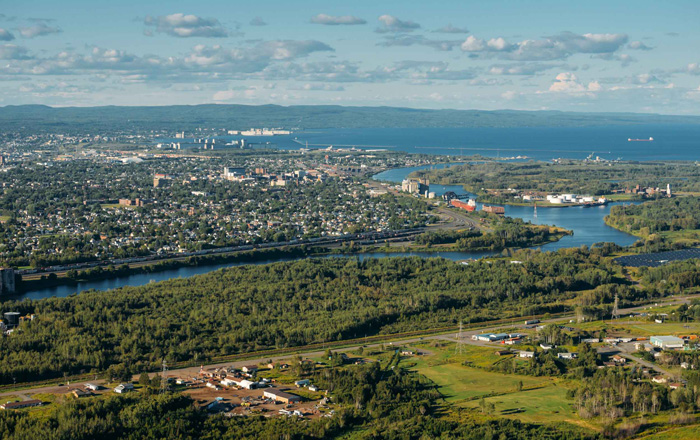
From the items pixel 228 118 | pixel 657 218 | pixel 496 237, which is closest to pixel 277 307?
pixel 496 237

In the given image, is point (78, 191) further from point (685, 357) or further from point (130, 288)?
point (685, 357)

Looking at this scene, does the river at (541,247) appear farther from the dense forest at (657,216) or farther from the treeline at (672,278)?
the treeline at (672,278)

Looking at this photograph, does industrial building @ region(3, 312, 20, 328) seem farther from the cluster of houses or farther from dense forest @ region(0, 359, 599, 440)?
the cluster of houses

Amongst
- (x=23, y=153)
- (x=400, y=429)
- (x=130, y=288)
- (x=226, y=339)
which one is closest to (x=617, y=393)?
(x=400, y=429)

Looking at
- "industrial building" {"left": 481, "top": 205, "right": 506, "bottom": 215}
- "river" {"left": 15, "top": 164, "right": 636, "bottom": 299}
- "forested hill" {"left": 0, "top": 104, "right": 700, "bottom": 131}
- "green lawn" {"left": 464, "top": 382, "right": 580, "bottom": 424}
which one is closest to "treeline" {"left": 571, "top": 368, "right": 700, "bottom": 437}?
"green lawn" {"left": 464, "top": 382, "right": 580, "bottom": 424}

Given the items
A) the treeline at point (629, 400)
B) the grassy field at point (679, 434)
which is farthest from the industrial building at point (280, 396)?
the grassy field at point (679, 434)

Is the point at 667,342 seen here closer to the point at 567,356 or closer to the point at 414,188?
the point at 567,356
